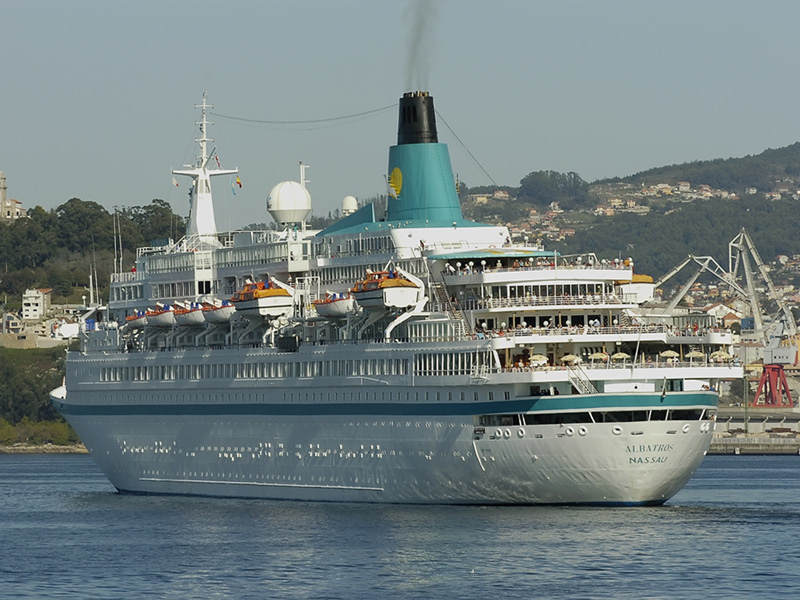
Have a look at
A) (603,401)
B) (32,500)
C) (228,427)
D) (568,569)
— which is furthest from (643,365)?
(32,500)

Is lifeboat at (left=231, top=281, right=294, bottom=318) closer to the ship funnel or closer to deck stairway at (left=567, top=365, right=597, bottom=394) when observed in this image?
the ship funnel

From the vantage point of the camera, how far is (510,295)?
6406cm

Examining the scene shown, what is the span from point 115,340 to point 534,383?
90.0 ft

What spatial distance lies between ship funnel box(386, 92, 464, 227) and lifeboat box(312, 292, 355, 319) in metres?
4.54

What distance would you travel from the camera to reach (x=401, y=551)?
5334 centimetres

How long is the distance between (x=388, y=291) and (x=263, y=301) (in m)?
7.79

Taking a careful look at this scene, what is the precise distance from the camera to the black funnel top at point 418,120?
71.9m

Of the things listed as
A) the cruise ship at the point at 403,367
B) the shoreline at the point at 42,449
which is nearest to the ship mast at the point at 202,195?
the cruise ship at the point at 403,367

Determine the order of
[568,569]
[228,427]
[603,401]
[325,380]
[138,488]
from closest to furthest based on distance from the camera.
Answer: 1. [568,569]
2. [603,401]
3. [325,380]
4. [228,427]
5. [138,488]

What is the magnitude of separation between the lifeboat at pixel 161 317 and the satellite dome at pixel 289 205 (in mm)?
6025

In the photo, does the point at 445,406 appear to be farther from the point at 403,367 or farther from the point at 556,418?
the point at 556,418

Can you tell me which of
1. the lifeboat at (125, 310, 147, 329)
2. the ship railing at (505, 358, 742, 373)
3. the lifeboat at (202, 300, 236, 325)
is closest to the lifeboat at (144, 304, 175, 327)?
the lifeboat at (125, 310, 147, 329)

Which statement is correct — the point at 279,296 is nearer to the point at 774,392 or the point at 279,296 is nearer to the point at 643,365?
the point at 643,365

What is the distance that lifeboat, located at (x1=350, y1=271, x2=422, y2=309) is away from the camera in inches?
2539
